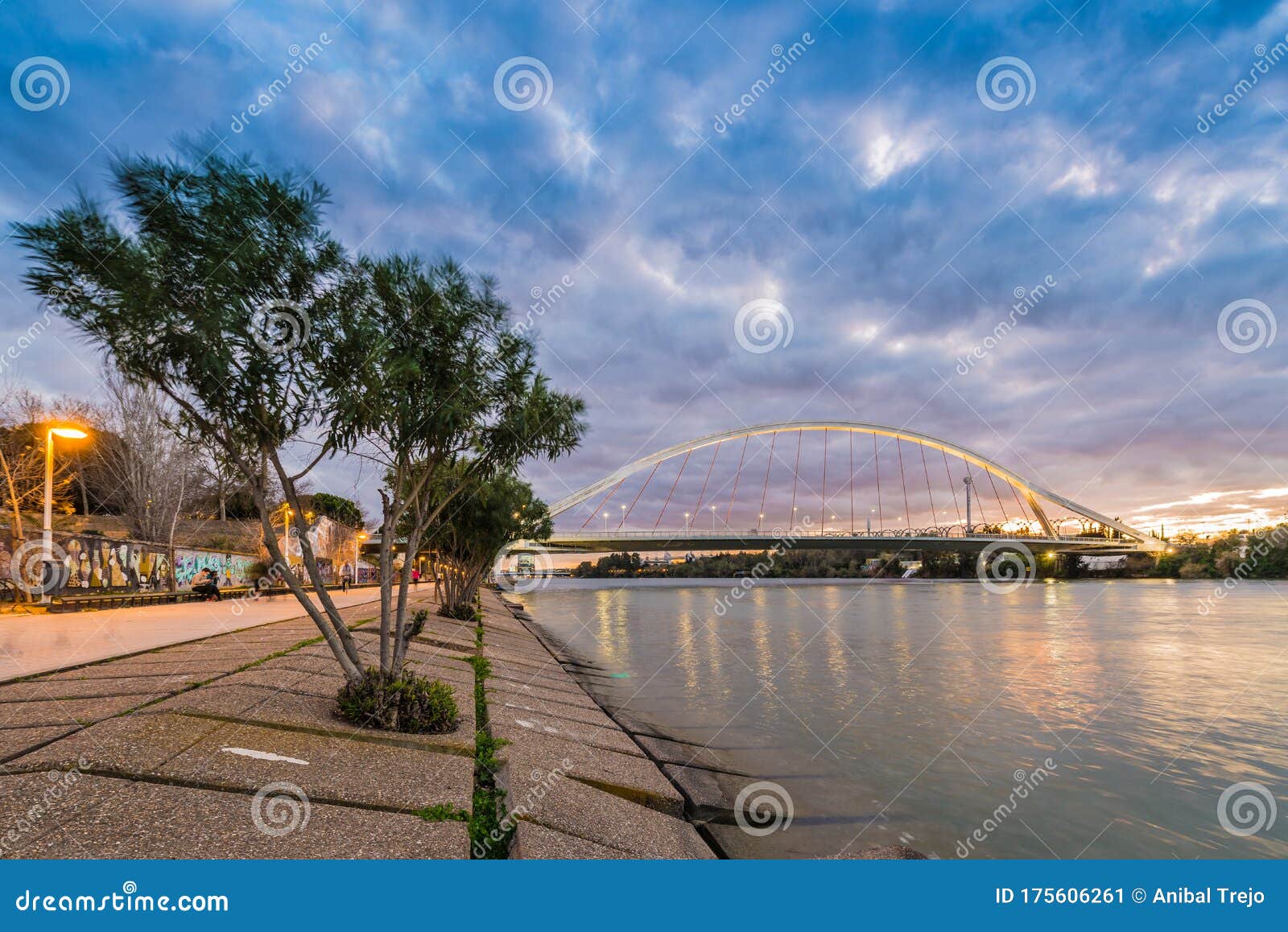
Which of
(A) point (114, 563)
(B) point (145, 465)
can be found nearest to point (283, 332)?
(A) point (114, 563)

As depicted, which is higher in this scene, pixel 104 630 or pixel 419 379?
pixel 419 379

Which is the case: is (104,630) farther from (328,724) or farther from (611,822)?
(611,822)

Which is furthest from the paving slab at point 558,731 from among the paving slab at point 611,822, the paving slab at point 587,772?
the paving slab at point 611,822

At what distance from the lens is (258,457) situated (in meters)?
7.83

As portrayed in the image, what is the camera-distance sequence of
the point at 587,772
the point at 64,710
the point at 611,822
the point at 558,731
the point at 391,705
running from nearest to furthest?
the point at 611,822
the point at 64,710
the point at 391,705
the point at 587,772
the point at 558,731

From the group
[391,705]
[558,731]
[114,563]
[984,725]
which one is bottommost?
[984,725]

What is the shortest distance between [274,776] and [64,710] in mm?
3357

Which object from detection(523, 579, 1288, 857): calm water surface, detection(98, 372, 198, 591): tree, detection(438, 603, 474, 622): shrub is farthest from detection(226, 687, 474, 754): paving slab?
detection(98, 372, 198, 591): tree

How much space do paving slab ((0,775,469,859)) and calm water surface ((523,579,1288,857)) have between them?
3884 mm

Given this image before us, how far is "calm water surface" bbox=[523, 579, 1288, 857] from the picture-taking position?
8.41m

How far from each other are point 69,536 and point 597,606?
42.0m

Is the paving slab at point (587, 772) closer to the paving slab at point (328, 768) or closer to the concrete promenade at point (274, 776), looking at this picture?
the concrete promenade at point (274, 776)

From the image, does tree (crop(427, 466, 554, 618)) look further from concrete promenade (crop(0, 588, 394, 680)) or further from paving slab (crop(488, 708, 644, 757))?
paving slab (crop(488, 708, 644, 757))

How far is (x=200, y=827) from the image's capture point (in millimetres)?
4734
